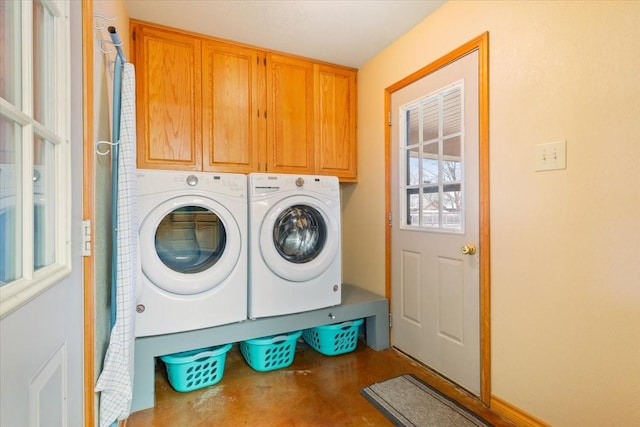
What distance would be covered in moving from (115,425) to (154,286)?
60 cm

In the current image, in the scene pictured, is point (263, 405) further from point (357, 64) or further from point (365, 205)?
point (357, 64)

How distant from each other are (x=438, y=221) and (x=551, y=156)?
2.36ft

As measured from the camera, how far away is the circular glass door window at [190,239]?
1.72m

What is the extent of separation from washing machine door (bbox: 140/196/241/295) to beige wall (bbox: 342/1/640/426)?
4.73 ft

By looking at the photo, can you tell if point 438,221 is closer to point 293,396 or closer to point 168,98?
point 293,396

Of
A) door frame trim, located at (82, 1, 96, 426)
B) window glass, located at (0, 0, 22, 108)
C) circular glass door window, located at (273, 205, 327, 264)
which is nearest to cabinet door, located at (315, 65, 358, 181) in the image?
circular glass door window, located at (273, 205, 327, 264)

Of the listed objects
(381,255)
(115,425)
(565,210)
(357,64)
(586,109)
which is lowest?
(115,425)

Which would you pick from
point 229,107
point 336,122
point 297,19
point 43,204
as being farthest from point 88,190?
point 336,122

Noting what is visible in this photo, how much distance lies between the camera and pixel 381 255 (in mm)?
2408

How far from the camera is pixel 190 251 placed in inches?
71.7

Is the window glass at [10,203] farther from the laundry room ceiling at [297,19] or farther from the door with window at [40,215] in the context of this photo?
the laundry room ceiling at [297,19]

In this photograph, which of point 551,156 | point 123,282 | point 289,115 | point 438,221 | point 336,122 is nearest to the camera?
point 123,282

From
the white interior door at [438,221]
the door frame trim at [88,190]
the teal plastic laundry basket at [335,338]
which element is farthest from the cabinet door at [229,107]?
the teal plastic laundry basket at [335,338]

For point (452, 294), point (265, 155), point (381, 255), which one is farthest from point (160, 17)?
point (452, 294)
